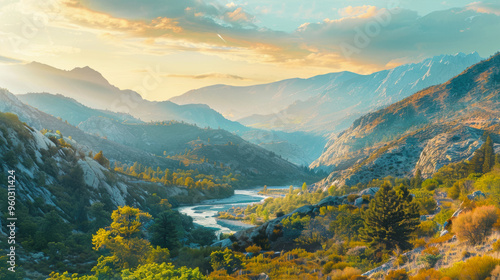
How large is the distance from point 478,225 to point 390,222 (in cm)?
1542

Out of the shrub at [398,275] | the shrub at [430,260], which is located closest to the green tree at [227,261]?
the shrub at [398,275]

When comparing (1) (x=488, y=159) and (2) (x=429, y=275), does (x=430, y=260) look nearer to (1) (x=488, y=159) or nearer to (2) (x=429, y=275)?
(2) (x=429, y=275)

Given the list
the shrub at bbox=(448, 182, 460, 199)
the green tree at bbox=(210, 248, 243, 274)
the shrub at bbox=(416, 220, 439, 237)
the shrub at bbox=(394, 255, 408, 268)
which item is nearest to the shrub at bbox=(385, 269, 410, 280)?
the shrub at bbox=(394, 255, 408, 268)

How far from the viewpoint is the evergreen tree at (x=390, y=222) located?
48.5 metres

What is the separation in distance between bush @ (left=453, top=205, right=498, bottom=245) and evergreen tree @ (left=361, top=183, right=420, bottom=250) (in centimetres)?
1335

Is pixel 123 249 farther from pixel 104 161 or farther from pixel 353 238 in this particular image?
pixel 104 161

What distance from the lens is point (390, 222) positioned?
1945 inches

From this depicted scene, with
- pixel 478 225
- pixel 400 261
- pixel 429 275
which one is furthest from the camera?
pixel 400 261

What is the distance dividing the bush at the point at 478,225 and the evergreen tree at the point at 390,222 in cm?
1335

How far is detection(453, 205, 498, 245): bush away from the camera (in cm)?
3434

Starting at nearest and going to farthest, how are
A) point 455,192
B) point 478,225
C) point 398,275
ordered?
point 398,275
point 478,225
point 455,192

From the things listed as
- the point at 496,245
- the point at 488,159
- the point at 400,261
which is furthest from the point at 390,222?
the point at 488,159

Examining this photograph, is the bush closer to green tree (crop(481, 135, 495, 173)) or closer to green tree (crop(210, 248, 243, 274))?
green tree (crop(210, 248, 243, 274))

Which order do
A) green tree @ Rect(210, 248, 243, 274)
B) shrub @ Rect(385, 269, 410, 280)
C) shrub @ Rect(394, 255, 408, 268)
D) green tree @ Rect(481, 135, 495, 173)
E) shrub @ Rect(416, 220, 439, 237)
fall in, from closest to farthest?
shrub @ Rect(385, 269, 410, 280), shrub @ Rect(394, 255, 408, 268), green tree @ Rect(210, 248, 243, 274), shrub @ Rect(416, 220, 439, 237), green tree @ Rect(481, 135, 495, 173)
